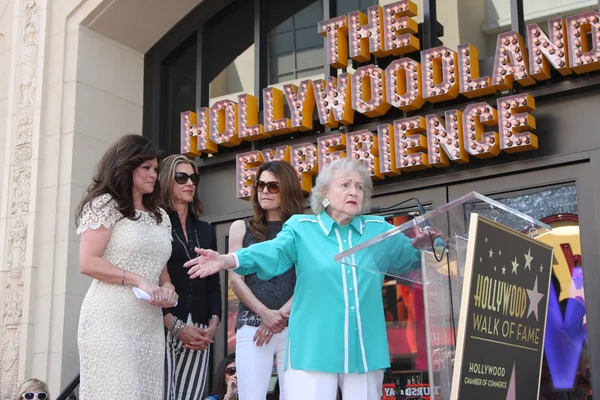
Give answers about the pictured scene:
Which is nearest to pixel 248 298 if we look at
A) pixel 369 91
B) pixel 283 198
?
pixel 283 198

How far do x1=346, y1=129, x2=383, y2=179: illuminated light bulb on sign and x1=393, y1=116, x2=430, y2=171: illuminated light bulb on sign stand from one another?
0.85 feet

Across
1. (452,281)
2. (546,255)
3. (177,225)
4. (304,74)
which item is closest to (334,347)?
(452,281)

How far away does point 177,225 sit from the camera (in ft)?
17.9

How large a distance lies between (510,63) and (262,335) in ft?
11.5

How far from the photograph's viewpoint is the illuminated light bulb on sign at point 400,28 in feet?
25.5

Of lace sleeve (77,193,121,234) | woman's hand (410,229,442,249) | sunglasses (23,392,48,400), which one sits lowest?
sunglasses (23,392,48,400)

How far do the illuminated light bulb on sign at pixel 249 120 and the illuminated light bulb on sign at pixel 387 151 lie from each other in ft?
4.56

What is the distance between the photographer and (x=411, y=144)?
748 centimetres

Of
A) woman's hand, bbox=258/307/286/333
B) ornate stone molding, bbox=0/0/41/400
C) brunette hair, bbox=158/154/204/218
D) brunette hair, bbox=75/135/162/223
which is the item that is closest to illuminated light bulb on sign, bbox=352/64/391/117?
brunette hair, bbox=158/154/204/218

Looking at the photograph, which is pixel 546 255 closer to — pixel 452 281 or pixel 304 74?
pixel 452 281

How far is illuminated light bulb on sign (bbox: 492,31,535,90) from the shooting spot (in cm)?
704

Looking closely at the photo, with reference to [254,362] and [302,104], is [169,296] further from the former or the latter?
[302,104]

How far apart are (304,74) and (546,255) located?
5.41 metres

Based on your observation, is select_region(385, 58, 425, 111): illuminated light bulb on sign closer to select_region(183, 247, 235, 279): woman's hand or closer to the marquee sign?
the marquee sign
